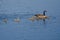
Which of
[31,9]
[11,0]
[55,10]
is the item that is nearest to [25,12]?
[31,9]

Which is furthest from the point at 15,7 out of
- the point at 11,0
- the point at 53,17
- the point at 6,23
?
the point at 53,17

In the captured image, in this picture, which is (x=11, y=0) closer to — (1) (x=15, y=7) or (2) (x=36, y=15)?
(1) (x=15, y=7)

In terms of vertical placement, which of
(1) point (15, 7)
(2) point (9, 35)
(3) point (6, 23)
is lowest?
(2) point (9, 35)

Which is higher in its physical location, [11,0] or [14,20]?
[11,0]

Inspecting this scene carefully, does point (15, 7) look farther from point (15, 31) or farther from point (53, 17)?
point (53, 17)

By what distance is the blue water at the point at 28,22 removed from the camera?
1.81m

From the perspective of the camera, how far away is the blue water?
181 cm

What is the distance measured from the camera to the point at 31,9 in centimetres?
189

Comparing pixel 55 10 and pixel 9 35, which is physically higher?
pixel 55 10

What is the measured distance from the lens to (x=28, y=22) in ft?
6.06

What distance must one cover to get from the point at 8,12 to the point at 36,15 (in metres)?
0.30

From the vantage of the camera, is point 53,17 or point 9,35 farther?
point 53,17

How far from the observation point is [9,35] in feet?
5.90

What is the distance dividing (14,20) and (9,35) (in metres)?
0.17
